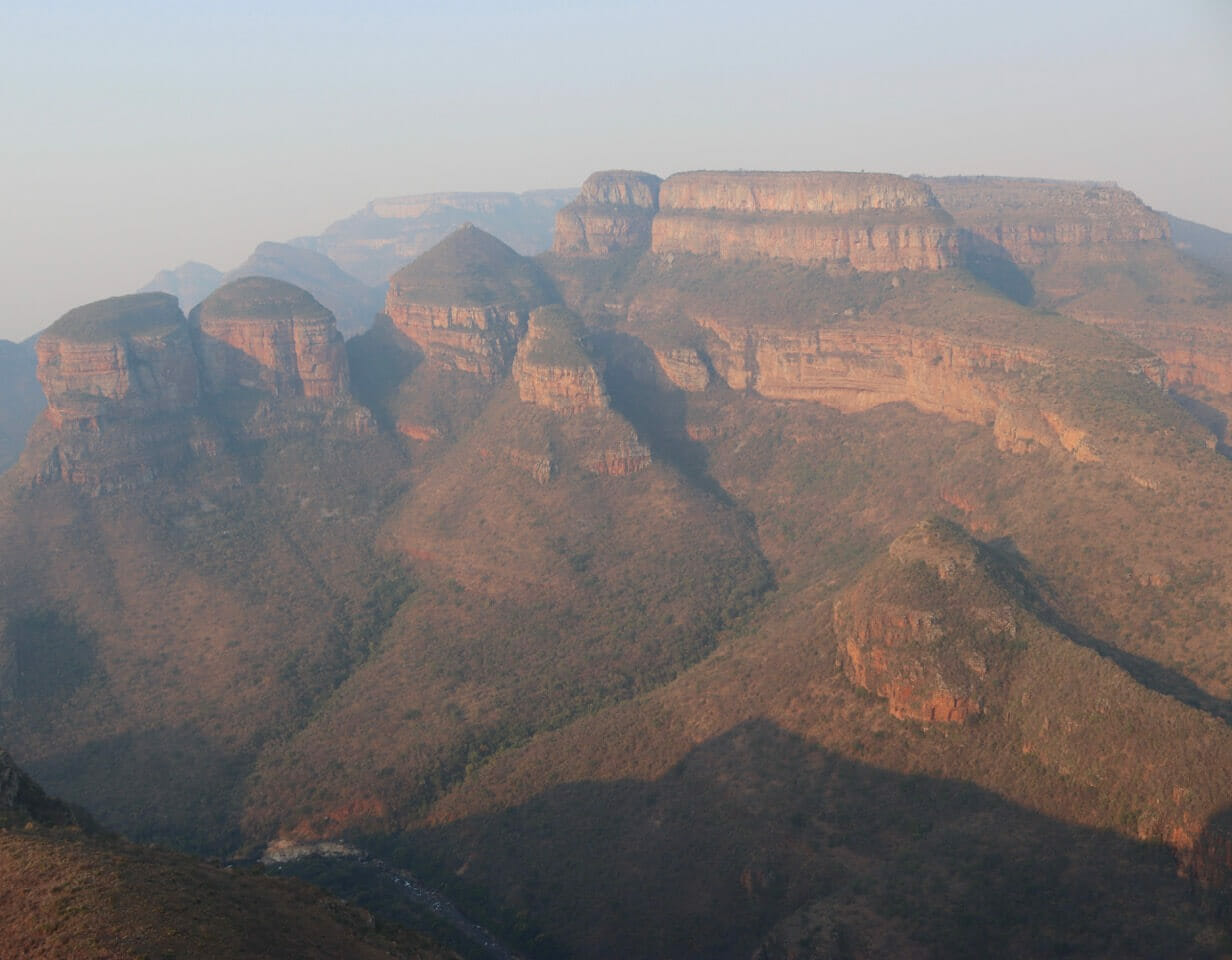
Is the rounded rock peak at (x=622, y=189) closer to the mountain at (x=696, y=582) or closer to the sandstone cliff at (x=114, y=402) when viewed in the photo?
the mountain at (x=696, y=582)

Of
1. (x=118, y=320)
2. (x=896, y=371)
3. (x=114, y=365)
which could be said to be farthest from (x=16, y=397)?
(x=896, y=371)

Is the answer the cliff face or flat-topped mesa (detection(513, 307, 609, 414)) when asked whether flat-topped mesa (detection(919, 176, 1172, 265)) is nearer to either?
the cliff face

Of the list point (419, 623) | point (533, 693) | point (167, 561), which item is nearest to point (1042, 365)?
point (533, 693)

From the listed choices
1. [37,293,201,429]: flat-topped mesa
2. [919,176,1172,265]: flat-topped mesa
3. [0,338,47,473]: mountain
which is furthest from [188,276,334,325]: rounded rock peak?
[919,176,1172,265]: flat-topped mesa

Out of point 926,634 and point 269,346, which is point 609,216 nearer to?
point 269,346

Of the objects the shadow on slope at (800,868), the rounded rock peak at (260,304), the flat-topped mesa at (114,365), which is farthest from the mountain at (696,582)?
the rounded rock peak at (260,304)
